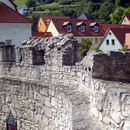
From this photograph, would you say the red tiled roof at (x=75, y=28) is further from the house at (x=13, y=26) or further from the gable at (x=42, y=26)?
the house at (x=13, y=26)

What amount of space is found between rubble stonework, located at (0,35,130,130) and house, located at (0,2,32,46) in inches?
697

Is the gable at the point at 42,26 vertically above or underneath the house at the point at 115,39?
above

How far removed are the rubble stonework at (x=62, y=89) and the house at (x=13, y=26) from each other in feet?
58.1

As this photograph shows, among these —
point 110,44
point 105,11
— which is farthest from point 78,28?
point 105,11

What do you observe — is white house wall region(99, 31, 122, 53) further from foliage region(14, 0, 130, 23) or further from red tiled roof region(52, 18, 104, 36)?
foliage region(14, 0, 130, 23)

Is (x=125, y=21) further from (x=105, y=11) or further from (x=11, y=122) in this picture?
(x=11, y=122)

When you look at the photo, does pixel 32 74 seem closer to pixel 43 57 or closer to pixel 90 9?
pixel 43 57

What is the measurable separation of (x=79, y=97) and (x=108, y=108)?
5.25 ft

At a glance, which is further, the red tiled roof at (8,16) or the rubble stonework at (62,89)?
the red tiled roof at (8,16)

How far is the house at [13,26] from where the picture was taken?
2830 cm

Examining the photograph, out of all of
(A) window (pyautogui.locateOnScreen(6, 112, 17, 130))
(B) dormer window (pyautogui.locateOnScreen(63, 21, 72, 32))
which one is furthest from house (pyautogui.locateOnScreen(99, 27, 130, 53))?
(A) window (pyautogui.locateOnScreen(6, 112, 17, 130))

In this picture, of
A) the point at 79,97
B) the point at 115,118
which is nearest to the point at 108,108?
the point at 115,118

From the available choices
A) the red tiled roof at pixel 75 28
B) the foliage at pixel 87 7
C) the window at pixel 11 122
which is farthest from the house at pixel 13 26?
the foliage at pixel 87 7

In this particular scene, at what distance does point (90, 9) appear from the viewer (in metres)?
94.4
